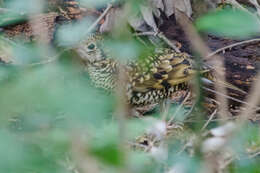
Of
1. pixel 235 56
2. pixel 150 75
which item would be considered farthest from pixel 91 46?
pixel 235 56

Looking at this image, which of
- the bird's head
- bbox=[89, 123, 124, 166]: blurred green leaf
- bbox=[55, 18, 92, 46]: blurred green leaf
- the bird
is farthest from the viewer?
the bird

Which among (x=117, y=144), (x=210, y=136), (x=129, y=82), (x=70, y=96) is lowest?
A: (x=129, y=82)

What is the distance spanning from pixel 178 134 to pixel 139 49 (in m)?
1.79

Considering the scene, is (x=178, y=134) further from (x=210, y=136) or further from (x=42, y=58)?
(x=42, y=58)

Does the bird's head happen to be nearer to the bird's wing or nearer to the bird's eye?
the bird's eye

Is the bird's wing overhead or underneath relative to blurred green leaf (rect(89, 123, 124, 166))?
underneath

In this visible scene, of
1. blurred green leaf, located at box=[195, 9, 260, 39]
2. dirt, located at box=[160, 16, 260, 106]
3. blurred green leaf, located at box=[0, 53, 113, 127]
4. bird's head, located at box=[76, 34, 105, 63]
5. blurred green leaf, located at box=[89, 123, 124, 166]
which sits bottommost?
dirt, located at box=[160, 16, 260, 106]

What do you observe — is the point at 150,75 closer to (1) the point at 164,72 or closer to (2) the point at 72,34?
(1) the point at 164,72

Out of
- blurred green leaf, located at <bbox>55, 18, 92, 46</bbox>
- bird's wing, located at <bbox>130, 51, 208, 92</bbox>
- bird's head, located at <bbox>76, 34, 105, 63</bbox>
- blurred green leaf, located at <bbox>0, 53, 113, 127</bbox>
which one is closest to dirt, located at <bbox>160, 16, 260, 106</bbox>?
bird's wing, located at <bbox>130, 51, 208, 92</bbox>

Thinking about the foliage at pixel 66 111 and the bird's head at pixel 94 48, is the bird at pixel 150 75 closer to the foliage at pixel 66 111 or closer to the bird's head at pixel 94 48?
the bird's head at pixel 94 48

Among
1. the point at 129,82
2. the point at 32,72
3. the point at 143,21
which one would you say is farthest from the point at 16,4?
the point at 143,21

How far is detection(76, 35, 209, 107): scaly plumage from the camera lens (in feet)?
12.5

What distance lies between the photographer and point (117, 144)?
1.10 metres

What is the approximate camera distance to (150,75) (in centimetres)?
406
